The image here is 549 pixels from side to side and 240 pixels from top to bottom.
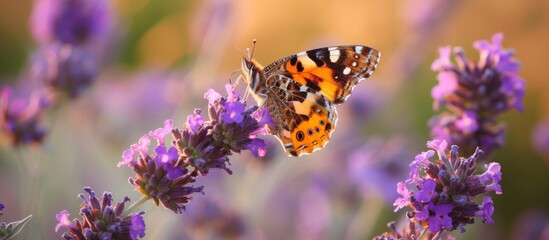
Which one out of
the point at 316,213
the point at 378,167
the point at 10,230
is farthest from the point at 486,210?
the point at 316,213

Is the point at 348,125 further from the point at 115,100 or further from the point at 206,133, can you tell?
the point at 206,133

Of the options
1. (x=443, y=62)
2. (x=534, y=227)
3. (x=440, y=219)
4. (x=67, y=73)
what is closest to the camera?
(x=440, y=219)

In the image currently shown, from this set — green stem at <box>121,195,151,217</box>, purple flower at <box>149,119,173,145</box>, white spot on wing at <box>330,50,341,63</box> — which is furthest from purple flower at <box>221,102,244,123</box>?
white spot on wing at <box>330,50,341,63</box>

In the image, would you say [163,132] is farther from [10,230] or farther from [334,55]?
[334,55]

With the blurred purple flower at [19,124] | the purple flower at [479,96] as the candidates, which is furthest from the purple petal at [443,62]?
the blurred purple flower at [19,124]

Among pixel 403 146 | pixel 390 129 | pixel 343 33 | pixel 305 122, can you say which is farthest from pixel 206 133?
pixel 343 33

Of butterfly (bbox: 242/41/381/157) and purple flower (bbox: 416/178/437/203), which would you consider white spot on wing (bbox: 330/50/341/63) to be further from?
purple flower (bbox: 416/178/437/203)
